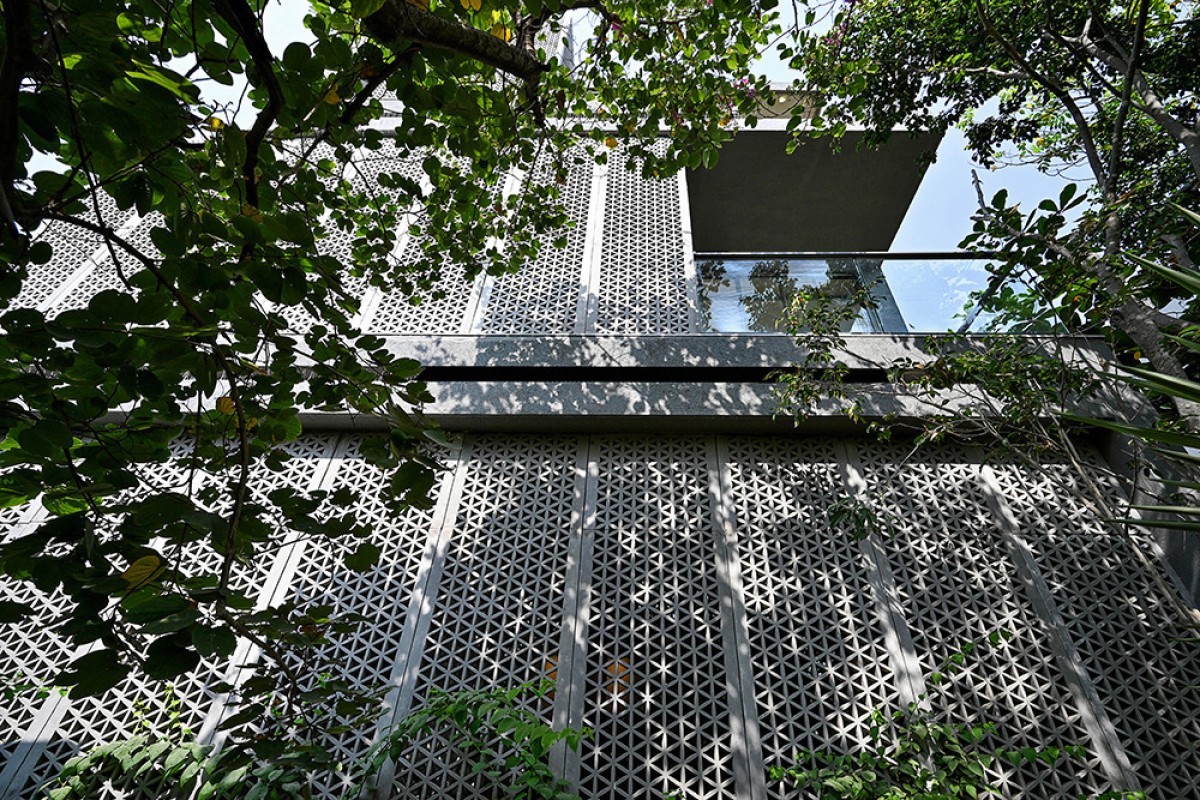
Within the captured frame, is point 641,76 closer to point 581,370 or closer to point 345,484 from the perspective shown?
point 581,370

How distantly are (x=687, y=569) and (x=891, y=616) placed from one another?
3.34ft

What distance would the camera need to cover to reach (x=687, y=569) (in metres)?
3.27

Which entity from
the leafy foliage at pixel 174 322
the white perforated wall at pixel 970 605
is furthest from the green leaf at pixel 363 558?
the white perforated wall at pixel 970 605

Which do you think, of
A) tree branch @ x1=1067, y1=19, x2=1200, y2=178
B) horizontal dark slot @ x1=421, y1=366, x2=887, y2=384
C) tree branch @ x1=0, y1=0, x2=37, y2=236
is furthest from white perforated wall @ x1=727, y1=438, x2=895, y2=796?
tree branch @ x1=0, y1=0, x2=37, y2=236

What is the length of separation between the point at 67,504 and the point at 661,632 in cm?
241

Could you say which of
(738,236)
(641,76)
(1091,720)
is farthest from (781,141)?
(1091,720)

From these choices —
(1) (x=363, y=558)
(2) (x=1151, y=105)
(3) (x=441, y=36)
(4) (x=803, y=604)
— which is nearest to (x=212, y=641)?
(1) (x=363, y=558)

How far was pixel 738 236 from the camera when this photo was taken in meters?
7.18

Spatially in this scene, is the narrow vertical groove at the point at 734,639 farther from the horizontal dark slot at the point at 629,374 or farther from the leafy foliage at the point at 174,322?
the leafy foliage at the point at 174,322

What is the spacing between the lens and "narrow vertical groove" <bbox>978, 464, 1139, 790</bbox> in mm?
2682

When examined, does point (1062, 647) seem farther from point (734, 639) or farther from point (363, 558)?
point (363, 558)

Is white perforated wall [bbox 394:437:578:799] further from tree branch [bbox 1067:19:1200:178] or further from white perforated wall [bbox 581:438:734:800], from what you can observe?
tree branch [bbox 1067:19:1200:178]

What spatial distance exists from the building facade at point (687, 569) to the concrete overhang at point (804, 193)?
211cm

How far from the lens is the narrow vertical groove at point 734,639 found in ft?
8.68
